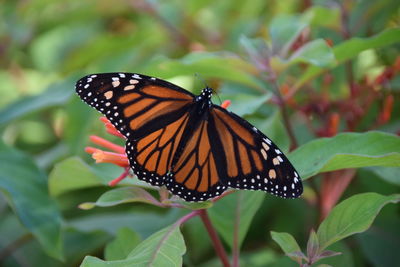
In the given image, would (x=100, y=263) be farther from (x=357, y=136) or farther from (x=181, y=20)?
(x=181, y=20)

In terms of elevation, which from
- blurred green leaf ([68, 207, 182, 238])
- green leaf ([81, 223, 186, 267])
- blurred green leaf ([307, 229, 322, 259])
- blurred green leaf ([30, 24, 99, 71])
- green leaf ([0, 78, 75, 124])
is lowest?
blurred green leaf ([68, 207, 182, 238])

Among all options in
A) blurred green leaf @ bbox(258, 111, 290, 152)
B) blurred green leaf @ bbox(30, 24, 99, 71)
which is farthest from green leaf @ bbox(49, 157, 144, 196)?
blurred green leaf @ bbox(30, 24, 99, 71)

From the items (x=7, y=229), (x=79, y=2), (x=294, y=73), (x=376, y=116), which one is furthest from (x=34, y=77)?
(x=376, y=116)

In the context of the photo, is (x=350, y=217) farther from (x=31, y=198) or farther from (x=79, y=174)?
(x=31, y=198)

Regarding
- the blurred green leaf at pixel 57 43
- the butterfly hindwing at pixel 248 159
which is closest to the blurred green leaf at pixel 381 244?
the butterfly hindwing at pixel 248 159

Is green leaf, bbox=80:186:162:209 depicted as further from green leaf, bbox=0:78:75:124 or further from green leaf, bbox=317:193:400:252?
green leaf, bbox=0:78:75:124

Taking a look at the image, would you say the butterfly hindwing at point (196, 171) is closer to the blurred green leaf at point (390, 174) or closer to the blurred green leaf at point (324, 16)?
the blurred green leaf at point (390, 174)

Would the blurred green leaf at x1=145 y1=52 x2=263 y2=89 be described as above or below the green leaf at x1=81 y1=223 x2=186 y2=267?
above
